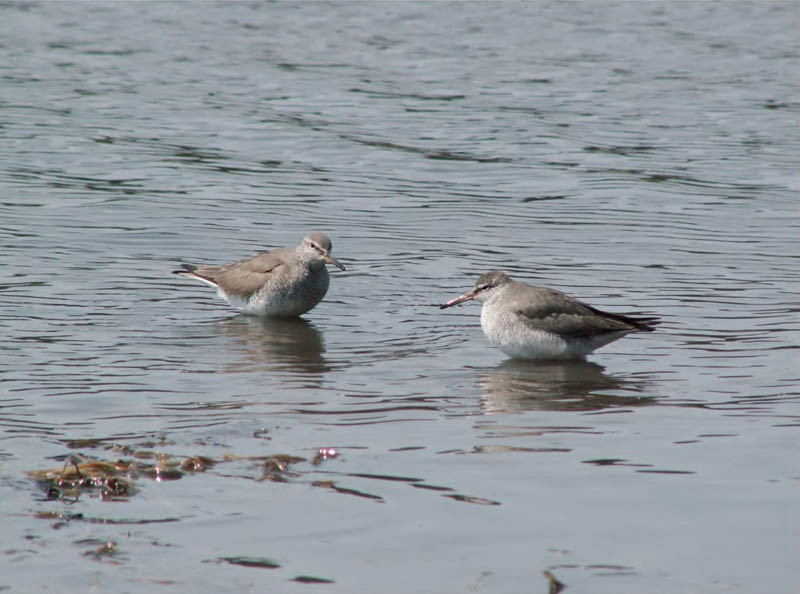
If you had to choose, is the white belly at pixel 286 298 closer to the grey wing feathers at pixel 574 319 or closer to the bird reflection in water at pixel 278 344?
the bird reflection in water at pixel 278 344

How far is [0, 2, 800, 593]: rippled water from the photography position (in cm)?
767

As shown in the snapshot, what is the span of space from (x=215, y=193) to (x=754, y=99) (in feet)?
36.3

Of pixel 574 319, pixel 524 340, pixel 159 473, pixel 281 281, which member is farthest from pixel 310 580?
pixel 281 281

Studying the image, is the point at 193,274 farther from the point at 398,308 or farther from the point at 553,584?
the point at 553,584

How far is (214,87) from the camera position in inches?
1048

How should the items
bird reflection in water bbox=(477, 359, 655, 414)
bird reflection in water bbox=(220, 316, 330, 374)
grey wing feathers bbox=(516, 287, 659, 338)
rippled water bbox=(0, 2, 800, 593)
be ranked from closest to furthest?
rippled water bbox=(0, 2, 800, 593)
bird reflection in water bbox=(477, 359, 655, 414)
bird reflection in water bbox=(220, 316, 330, 374)
grey wing feathers bbox=(516, 287, 659, 338)

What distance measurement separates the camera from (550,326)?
12.3m

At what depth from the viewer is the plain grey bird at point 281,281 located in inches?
555

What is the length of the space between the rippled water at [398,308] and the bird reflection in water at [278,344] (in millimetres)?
51

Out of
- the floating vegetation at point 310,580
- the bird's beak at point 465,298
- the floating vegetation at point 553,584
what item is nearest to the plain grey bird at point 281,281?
the bird's beak at point 465,298

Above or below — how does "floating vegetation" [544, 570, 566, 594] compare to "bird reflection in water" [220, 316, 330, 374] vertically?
above

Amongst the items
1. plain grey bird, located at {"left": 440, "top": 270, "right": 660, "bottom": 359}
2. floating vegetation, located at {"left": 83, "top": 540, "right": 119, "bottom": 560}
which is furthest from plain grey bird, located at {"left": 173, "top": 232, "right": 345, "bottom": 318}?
floating vegetation, located at {"left": 83, "top": 540, "right": 119, "bottom": 560}

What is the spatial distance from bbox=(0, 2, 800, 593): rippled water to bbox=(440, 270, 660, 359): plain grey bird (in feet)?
0.89

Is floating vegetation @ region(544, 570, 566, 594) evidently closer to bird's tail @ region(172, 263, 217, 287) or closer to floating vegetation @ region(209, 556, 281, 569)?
floating vegetation @ region(209, 556, 281, 569)
